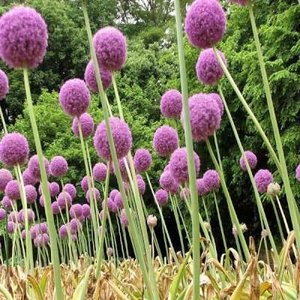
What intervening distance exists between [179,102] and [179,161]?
561 millimetres

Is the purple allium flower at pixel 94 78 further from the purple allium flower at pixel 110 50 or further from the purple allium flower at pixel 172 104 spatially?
the purple allium flower at pixel 172 104

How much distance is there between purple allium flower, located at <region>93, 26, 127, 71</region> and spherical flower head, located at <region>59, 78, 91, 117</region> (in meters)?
0.27

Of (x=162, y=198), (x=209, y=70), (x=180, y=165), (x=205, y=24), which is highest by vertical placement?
(x=205, y=24)

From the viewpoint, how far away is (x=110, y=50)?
5.90ft

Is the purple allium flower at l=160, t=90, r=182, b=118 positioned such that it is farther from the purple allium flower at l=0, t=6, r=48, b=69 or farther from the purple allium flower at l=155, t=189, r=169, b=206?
the purple allium flower at l=155, t=189, r=169, b=206

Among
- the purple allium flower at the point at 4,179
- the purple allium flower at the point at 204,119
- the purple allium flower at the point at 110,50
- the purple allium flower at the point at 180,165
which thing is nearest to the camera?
the purple allium flower at the point at 204,119

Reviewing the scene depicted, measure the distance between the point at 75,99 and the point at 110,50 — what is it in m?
0.33

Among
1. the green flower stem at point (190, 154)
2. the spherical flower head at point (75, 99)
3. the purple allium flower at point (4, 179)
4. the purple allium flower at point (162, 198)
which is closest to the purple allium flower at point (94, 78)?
the spherical flower head at point (75, 99)

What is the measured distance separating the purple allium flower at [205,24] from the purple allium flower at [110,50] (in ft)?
0.88

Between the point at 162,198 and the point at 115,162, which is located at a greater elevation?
the point at 115,162

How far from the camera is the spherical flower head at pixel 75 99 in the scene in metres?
2.07

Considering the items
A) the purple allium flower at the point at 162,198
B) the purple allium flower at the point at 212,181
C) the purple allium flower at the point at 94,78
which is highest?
the purple allium flower at the point at 94,78

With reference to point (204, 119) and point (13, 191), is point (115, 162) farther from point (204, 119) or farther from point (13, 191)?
point (13, 191)

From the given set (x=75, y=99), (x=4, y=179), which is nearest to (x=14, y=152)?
(x=75, y=99)
